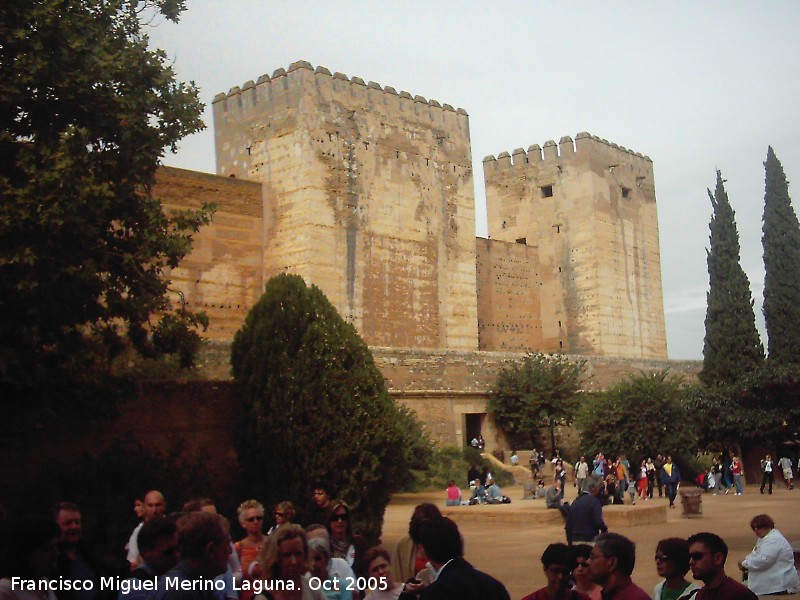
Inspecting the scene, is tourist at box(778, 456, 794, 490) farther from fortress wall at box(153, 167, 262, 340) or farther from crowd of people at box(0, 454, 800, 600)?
crowd of people at box(0, 454, 800, 600)

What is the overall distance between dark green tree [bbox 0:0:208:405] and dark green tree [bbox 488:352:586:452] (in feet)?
50.3

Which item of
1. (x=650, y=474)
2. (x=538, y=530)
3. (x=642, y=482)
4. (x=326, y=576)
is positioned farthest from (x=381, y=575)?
(x=650, y=474)

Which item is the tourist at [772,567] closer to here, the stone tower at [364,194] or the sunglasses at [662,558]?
the sunglasses at [662,558]

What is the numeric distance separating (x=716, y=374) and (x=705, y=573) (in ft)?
70.4

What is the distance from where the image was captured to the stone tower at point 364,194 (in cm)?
2461

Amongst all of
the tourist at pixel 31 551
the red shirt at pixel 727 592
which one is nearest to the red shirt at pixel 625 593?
the red shirt at pixel 727 592

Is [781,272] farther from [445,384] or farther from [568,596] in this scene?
[568,596]

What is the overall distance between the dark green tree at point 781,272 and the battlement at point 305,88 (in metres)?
9.85

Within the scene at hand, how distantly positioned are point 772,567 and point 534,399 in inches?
749

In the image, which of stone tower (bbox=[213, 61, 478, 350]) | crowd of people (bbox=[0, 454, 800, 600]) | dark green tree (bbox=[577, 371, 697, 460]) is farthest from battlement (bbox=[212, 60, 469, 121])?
crowd of people (bbox=[0, 454, 800, 600])

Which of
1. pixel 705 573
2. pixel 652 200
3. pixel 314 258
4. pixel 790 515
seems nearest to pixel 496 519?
pixel 790 515

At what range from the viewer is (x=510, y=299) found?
33.9 m

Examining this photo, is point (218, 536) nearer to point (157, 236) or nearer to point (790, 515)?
point (157, 236)

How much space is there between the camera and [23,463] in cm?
1128
